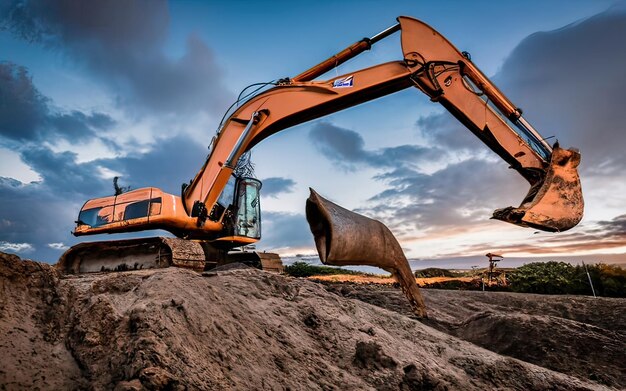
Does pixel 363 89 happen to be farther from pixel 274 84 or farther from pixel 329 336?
pixel 329 336

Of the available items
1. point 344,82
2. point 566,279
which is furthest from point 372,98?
point 566,279

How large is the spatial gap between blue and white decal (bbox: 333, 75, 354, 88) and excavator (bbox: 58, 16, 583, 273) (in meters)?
0.02

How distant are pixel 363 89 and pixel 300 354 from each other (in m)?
5.30

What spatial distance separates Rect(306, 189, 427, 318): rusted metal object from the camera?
2.94 m

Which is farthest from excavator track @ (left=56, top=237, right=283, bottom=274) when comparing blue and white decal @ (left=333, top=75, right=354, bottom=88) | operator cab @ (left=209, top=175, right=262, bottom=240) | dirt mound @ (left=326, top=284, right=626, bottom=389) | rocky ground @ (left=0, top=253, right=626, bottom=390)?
blue and white decal @ (left=333, top=75, right=354, bottom=88)

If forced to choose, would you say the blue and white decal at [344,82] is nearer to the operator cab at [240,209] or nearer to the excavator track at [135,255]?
the operator cab at [240,209]

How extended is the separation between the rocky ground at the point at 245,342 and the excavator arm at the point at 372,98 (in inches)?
79.5

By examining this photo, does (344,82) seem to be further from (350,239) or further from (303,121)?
(350,239)

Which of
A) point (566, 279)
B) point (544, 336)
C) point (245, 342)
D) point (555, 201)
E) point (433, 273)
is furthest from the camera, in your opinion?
point (433, 273)

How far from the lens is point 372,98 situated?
24.2 ft

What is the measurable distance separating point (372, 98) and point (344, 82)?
0.61 metres

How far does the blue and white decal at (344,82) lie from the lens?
723 cm

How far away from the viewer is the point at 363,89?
7.16 meters

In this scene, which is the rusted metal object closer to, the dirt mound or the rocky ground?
the rocky ground
